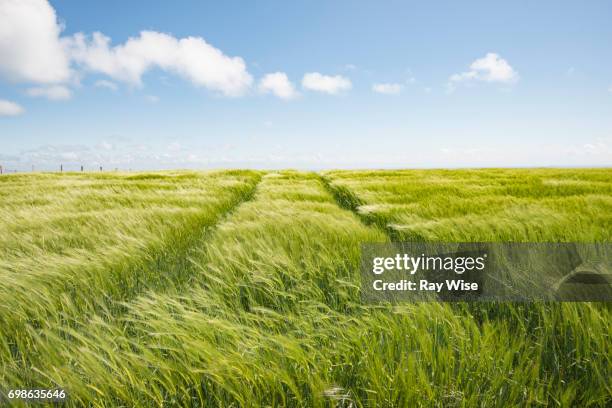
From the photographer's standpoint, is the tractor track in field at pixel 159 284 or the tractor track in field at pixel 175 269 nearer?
the tractor track in field at pixel 159 284

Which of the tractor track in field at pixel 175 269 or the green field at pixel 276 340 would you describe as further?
the tractor track in field at pixel 175 269

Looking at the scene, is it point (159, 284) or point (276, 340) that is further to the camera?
point (159, 284)

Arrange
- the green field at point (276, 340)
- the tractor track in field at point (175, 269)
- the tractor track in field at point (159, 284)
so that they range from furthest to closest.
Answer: the tractor track in field at point (175, 269) → the tractor track in field at point (159, 284) → the green field at point (276, 340)

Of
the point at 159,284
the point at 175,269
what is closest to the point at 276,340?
the point at 159,284

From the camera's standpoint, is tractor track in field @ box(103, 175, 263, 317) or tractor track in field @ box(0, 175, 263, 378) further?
tractor track in field @ box(103, 175, 263, 317)

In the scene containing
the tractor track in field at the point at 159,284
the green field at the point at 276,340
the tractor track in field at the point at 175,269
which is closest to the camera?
the green field at the point at 276,340

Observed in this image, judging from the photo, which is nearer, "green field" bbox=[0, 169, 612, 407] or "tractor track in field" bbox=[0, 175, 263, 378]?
"green field" bbox=[0, 169, 612, 407]

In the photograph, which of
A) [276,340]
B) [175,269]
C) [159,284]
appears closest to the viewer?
[276,340]

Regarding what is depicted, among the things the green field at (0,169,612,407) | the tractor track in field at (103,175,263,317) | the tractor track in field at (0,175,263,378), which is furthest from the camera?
the tractor track in field at (103,175,263,317)

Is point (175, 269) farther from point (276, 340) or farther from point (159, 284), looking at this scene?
point (276, 340)

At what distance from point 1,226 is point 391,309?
180 inches

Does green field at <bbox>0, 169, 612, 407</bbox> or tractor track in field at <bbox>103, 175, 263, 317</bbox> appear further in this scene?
tractor track in field at <bbox>103, 175, 263, 317</bbox>

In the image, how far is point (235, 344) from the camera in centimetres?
131

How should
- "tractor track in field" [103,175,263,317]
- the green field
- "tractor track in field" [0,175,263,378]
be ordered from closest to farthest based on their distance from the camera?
the green field, "tractor track in field" [0,175,263,378], "tractor track in field" [103,175,263,317]
